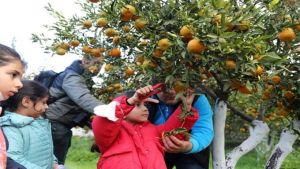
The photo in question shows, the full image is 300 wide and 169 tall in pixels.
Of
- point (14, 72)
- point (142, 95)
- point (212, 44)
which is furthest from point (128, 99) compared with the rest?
point (14, 72)

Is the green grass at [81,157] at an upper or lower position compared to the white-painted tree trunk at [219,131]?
lower

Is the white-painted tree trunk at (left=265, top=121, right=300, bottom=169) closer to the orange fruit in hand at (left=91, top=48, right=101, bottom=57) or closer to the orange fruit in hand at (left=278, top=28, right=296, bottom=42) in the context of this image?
the orange fruit in hand at (left=278, top=28, right=296, bottom=42)

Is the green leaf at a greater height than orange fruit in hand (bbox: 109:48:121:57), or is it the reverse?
the green leaf

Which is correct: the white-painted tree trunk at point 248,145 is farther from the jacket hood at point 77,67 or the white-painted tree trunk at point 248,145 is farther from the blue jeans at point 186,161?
the jacket hood at point 77,67

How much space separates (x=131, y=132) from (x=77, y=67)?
1033 millimetres

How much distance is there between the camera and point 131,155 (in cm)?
241

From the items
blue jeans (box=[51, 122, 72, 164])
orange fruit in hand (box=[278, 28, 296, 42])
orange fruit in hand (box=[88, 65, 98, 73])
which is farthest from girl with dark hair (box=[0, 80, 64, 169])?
orange fruit in hand (box=[278, 28, 296, 42])

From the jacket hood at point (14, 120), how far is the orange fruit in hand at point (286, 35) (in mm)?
1369

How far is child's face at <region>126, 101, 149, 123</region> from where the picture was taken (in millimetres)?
2477

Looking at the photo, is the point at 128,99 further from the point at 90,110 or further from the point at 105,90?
the point at 105,90

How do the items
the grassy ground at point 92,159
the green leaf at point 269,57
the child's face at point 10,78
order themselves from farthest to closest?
the grassy ground at point 92,159 < the green leaf at point 269,57 < the child's face at point 10,78

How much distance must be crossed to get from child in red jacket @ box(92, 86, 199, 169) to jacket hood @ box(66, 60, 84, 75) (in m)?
0.95

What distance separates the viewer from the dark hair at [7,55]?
6.01ft

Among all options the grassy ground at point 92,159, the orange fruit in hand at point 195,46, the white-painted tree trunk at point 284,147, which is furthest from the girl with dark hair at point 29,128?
the grassy ground at point 92,159
